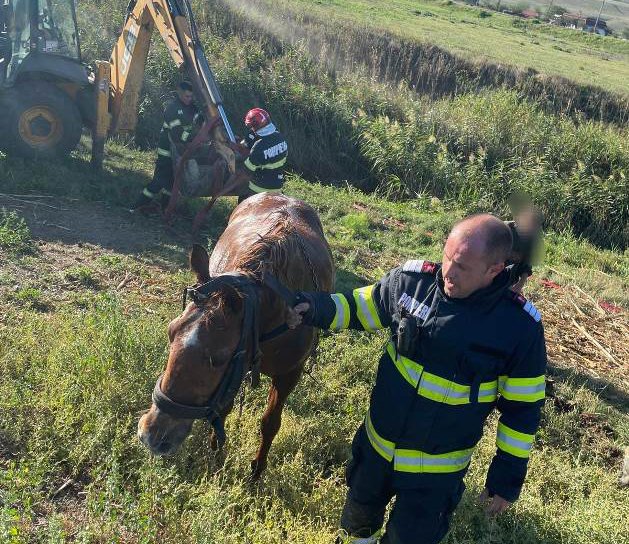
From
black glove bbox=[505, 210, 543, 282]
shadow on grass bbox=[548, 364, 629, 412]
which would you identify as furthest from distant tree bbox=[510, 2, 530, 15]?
black glove bbox=[505, 210, 543, 282]

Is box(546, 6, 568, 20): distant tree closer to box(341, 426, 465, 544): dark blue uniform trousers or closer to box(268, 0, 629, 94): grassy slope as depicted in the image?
box(268, 0, 629, 94): grassy slope

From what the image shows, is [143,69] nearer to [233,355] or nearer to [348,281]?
[348,281]

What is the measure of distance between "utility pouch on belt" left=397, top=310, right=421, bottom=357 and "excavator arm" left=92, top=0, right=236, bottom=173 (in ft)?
19.5

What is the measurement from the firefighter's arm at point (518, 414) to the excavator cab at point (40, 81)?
883cm

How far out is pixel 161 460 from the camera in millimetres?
3561

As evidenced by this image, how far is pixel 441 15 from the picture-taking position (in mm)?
32719

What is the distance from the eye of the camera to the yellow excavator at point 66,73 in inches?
354

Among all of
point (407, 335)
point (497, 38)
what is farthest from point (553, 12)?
point (407, 335)

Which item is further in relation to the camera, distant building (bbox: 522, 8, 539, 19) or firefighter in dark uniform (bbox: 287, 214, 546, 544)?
distant building (bbox: 522, 8, 539, 19)

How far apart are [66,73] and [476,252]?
8.85 meters

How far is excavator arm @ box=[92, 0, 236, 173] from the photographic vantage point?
27.9 ft

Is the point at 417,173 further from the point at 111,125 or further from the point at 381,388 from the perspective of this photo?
the point at 381,388

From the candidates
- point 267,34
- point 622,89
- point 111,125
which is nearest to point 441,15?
point 622,89

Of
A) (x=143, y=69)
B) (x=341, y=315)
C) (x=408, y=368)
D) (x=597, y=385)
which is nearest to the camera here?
(x=408, y=368)
